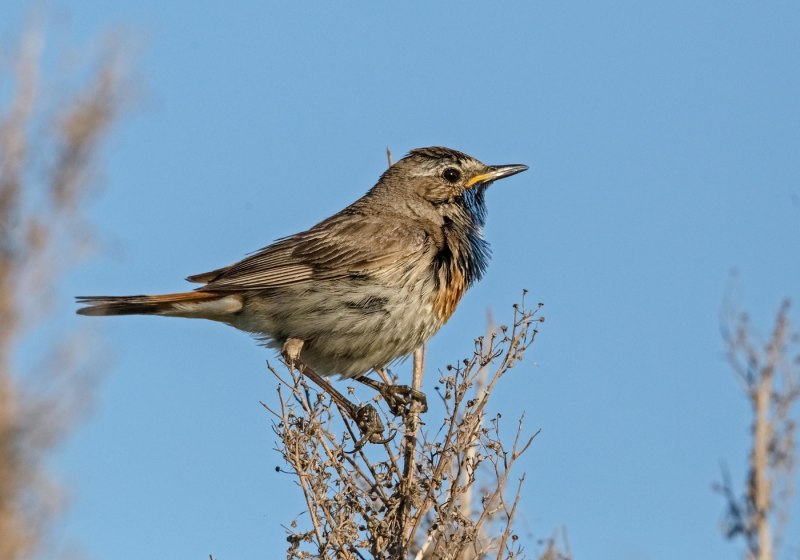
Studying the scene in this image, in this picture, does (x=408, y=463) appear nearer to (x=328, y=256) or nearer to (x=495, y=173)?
(x=328, y=256)

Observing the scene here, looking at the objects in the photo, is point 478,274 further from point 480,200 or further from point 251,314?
point 251,314

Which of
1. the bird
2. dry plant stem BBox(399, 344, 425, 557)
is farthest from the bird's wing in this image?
dry plant stem BBox(399, 344, 425, 557)

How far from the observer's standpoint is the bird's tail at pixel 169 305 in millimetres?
7509

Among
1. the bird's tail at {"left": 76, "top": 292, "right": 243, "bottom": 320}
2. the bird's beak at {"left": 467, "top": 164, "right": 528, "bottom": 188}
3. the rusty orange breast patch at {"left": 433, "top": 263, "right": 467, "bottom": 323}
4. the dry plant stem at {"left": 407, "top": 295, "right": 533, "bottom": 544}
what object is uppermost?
the bird's beak at {"left": 467, "top": 164, "right": 528, "bottom": 188}

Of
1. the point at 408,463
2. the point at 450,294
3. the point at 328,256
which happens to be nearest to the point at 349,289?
the point at 328,256

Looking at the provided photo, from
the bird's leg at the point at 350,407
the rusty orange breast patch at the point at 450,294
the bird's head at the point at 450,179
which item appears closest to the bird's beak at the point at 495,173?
the bird's head at the point at 450,179

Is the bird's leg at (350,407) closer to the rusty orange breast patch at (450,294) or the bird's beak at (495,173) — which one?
the rusty orange breast patch at (450,294)

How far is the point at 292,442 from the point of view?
19.5 ft

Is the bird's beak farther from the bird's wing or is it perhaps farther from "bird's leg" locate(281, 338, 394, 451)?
"bird's leg" locate(281, 338, 394, 451)

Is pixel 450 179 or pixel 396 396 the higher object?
pixel 450 179

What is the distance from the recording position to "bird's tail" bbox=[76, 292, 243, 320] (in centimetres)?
751

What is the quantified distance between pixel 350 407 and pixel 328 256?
3.11ft

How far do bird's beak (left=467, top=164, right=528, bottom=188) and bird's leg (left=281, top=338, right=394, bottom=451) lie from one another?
161cm

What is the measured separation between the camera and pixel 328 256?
7680mm
